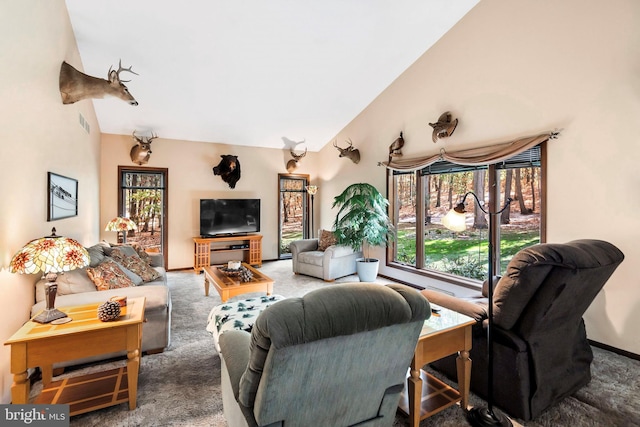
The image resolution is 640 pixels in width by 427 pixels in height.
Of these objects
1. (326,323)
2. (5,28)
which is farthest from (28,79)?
(326,323)

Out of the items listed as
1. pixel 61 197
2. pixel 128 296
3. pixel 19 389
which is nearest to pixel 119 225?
pixel 61 197

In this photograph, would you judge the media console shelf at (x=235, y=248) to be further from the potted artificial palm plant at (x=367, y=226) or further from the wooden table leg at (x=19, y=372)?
the wooden table leg at (x=19, y=372)

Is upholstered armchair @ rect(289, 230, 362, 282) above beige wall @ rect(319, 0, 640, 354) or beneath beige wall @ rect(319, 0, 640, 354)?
beneath

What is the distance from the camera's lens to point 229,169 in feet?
21.4

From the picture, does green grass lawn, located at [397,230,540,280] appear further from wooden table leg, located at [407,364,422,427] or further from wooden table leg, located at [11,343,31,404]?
wooden table leg, located at [11,343,31,404]

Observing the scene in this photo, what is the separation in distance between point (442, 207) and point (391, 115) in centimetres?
184

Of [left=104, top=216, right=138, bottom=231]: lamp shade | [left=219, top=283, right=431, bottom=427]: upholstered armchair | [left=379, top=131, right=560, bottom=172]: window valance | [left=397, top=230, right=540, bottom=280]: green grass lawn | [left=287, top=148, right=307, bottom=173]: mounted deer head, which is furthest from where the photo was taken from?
[left=287, top=148, right=307, bottom=173]: mounted deer head

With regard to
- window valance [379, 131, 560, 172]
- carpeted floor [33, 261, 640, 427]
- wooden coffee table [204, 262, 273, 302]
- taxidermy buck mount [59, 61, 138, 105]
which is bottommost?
carpeted floor [33, 261, 640, 427]

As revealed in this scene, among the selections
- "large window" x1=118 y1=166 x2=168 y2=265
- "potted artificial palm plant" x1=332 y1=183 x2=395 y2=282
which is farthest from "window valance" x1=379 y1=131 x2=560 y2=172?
"large window" x1=118 y1=166 x2=168 y2=265

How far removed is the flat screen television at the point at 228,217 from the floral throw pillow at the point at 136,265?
2508 mm

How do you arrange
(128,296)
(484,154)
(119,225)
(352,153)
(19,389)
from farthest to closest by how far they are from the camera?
1. (352,153)
2. (119,225)
3. (484,154)
4. (128,296)
5. (19,389)

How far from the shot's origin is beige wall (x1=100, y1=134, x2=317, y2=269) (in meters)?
5.76

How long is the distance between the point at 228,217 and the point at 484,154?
488 cm

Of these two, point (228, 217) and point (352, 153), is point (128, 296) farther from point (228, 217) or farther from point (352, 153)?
point (352, 153)
